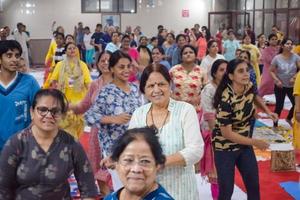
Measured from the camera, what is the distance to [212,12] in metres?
20.5

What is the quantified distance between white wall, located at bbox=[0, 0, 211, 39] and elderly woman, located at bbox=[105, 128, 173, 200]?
18887 millimetres

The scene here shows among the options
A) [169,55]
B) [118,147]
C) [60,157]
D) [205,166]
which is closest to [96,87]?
[205,166]

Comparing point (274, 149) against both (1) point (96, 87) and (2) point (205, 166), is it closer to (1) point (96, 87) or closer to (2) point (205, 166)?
(2) point (205, 166)

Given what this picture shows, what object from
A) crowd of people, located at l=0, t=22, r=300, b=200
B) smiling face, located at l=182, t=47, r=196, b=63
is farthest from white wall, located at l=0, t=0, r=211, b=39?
smiling face, located at l=182, t=47, r=196, b=63

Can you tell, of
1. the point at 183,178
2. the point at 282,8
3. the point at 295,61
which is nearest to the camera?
the point at 183,178

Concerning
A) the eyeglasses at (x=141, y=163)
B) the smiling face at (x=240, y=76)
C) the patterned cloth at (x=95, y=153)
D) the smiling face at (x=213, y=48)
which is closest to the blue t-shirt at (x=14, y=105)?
the patterned cloth at (x=95, y=153)

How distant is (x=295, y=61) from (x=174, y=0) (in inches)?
546

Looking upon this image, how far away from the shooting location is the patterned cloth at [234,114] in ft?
A: 11.9

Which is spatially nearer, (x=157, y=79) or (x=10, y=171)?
(x=10, y=171)

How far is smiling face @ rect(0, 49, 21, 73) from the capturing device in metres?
3.46

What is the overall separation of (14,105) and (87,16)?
17.5 metres

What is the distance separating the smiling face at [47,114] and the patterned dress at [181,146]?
0.49 metres

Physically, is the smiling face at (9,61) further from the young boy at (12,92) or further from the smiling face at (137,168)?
the smiling face at (137,168)

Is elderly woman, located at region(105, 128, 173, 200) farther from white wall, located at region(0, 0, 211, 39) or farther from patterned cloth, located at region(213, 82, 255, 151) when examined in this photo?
white wall, located at region(0, 0, 211, 39)
